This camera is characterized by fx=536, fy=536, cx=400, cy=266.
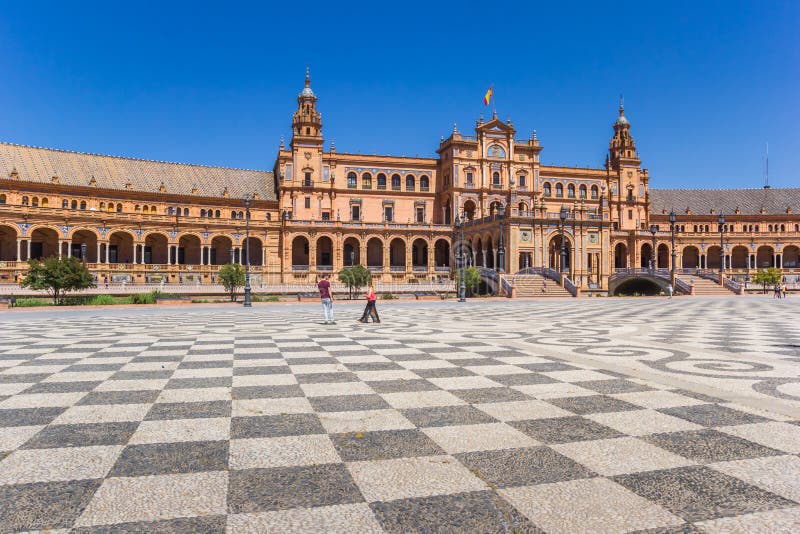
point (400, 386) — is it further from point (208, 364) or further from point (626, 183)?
point (626, 183)

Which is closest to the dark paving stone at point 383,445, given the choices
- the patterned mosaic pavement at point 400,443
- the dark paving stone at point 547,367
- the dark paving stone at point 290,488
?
the patterned mosaic pavement at point 400,443

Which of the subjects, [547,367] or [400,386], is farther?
[547,367]

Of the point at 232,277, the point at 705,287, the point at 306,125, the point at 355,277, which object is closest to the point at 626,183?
the point at 705,287

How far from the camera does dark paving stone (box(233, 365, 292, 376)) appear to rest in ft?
26.0

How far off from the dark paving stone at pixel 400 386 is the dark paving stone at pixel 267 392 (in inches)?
38.6

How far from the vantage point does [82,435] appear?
482 cm

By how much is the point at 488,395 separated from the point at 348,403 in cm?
171

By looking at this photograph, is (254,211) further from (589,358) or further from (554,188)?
(589,358)

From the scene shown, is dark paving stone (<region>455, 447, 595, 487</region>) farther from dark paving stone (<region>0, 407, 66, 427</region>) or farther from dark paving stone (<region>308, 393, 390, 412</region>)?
dark paving stone (<region>0, 407, 66, 427</region>)

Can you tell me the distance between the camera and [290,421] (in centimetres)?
532

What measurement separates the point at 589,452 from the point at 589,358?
542 centimetres

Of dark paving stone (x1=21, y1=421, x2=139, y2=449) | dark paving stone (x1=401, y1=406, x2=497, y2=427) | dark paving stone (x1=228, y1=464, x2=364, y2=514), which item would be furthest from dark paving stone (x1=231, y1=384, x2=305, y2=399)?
dark paving stone (x1=228, y1=464, x2=364, y2=514)

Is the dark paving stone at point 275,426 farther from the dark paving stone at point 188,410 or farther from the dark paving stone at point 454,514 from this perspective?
the dark paving stone at point 454,514

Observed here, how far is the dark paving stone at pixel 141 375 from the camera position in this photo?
7521 millimetres
